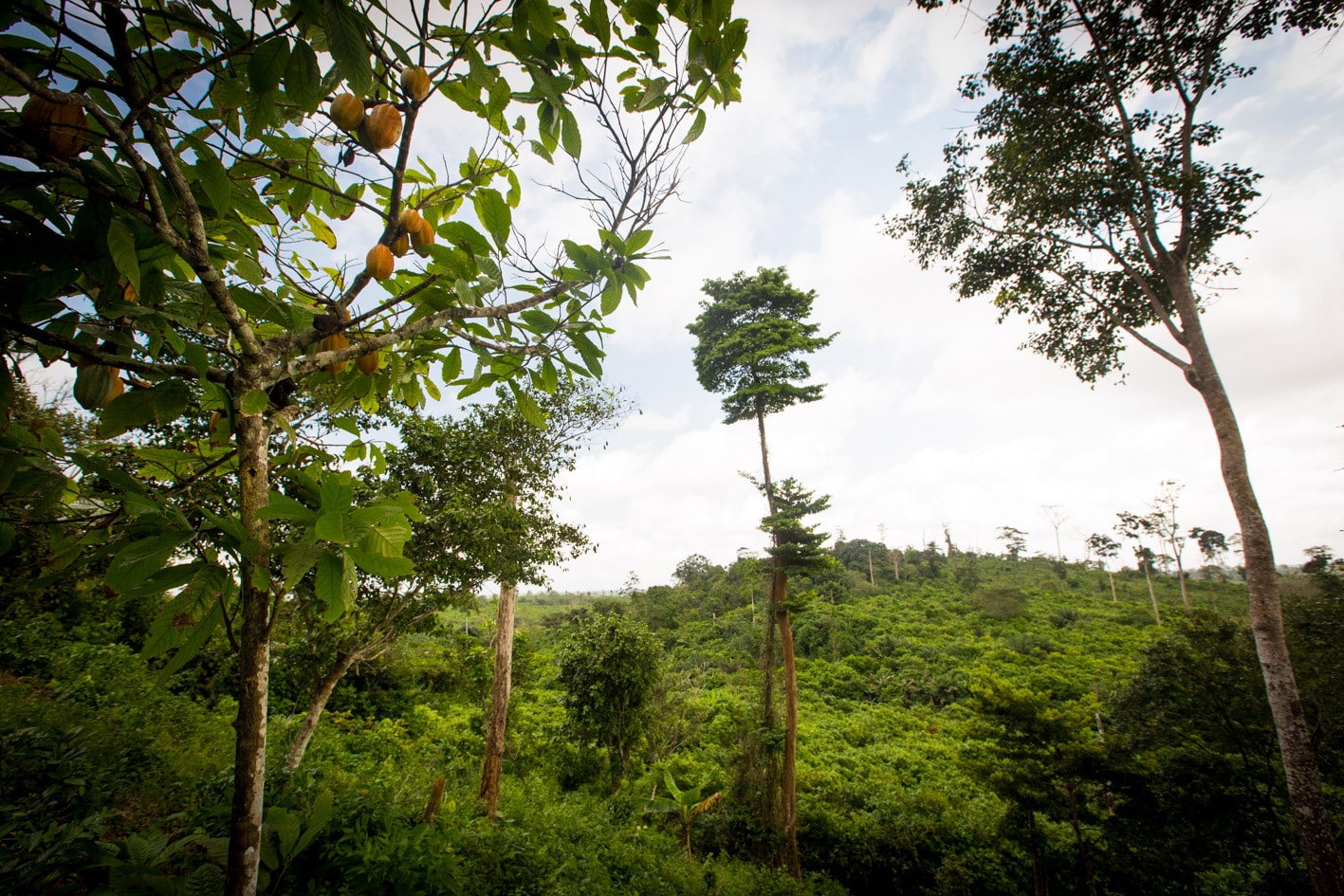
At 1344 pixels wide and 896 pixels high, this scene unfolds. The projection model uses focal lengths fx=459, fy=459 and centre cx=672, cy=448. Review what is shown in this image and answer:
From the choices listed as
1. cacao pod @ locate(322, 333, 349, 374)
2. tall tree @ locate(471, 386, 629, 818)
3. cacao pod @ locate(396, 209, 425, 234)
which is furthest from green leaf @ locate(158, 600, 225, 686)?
tall tree @ locate(471, 386, 629, 818)

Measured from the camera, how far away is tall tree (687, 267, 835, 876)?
34.0 ft

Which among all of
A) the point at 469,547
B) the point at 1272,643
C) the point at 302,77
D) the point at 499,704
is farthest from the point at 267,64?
the point at 499,704

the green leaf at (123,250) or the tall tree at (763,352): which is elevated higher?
the tall tree at (763,352)

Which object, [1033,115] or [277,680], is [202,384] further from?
[277,680]

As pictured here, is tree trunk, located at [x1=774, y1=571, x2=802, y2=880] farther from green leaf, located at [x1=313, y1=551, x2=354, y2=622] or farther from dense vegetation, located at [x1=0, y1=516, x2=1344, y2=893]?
green leaf, located at [x1=313, y1=551, x2=354, y2=622]

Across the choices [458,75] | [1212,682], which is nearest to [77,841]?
[458,75]

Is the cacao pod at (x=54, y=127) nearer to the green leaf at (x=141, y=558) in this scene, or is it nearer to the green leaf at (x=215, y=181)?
the green leaf at (x=215, y=181)

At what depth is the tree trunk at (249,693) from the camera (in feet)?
2.33

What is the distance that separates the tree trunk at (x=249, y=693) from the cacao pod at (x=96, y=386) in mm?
182

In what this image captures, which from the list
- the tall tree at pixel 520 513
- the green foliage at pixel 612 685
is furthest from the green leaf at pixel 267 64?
the green foliage at pixel 612 685

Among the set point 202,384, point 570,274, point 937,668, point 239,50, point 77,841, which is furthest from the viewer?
point 937,668

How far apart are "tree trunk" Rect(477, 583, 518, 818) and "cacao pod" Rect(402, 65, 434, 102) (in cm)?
720

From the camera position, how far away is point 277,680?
10242 millimetres

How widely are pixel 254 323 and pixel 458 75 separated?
2.60ft
